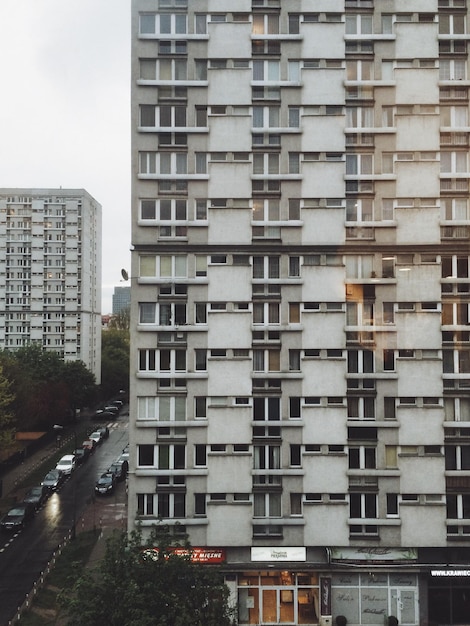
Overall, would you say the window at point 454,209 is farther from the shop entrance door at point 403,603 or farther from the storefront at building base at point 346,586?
the shop entrance door at point 403,603

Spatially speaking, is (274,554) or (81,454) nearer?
(274,554)

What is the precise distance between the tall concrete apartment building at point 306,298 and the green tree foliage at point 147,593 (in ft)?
29.2

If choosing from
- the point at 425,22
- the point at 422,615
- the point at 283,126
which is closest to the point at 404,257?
the point at 283,126

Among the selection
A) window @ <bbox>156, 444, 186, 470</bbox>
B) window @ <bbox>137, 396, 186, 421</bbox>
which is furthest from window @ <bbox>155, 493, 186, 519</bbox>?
window @ <bbox>137, 396, 186, 421</bbox>

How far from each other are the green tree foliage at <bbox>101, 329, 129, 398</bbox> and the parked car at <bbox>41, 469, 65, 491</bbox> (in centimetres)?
4997

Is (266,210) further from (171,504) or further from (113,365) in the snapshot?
(113,365)

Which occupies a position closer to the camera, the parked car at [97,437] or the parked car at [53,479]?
the parked car at [53,479]

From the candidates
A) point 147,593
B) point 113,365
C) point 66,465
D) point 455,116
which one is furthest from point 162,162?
point 113,365

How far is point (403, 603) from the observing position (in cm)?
3275

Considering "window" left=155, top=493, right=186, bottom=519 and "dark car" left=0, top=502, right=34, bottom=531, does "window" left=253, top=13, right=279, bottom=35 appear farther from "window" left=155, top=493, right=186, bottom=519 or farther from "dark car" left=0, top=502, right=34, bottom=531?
"dark car" left=0, top=502, right=34, bottom=531

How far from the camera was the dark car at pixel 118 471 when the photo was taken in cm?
5786

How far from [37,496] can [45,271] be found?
57.6 metres

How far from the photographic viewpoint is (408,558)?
3262cm

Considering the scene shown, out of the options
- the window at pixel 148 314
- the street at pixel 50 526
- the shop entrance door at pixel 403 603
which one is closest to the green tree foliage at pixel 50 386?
the street at pixel 50 526
